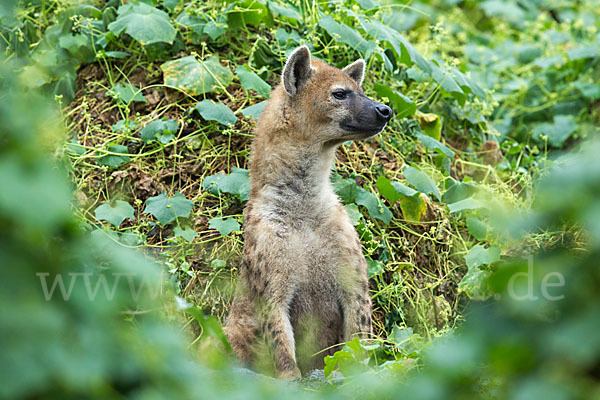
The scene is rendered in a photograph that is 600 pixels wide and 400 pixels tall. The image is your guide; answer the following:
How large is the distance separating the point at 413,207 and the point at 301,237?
1.49 meters

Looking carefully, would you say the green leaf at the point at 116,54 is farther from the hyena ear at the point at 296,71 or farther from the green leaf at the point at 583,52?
the green leaf at the point at 583,52

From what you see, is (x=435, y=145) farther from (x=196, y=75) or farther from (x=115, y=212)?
(x=115, y=212)

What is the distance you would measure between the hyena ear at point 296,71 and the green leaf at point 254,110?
0.76 meters

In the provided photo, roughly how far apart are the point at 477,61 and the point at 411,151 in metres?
3.84

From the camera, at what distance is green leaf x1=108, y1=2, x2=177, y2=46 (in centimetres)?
604

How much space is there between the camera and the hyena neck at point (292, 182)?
4.86 m

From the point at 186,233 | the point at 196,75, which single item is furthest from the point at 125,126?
the point at 186,233

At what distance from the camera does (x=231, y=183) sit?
18.6ft

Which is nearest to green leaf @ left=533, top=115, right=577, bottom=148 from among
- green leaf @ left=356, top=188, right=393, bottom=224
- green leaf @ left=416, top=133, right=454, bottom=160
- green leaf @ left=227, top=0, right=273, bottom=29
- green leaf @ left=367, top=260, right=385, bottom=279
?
green leaf @ left=416, top=133, right=454, bottom=160

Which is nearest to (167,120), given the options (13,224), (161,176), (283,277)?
(161,176)

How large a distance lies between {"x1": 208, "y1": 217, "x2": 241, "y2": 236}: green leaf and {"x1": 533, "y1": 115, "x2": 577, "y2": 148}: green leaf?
14.0 feet

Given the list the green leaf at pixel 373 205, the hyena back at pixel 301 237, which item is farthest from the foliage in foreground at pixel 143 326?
the green leaf at pixel 373 205

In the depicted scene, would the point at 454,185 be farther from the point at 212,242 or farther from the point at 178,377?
the point at 178,377

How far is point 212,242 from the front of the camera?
561 centimetres
